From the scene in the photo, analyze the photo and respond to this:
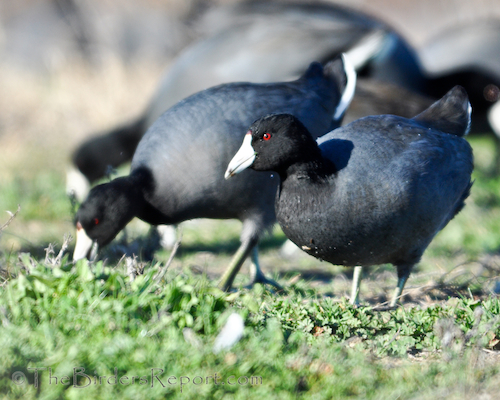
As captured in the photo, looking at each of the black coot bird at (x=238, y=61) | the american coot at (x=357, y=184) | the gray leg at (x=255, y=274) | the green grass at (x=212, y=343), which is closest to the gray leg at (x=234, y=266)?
the gray leg at (x=255, y=274)

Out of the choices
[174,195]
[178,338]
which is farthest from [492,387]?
[174,195]

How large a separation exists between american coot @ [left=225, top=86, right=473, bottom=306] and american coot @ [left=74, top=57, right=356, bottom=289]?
0.69 meters

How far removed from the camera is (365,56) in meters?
6.31

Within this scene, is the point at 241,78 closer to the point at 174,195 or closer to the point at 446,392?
the point at 174,195

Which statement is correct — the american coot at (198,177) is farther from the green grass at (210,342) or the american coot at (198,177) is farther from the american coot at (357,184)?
the green grass at (210,342)

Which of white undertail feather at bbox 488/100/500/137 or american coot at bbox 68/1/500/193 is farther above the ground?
american coot at bbox 68/1/500/193

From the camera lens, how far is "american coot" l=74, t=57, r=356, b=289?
359cm

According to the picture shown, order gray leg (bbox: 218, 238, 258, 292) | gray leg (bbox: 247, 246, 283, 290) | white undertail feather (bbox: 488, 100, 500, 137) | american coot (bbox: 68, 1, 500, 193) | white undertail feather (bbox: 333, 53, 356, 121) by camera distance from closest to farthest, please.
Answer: gray leg (bbox: 218, 238, 258, 292), gray leg (bbox: 247, 246, 283, 290), white undertail feather (bbox: 333, 53, 356, 121), american coot (bbox: 68, 1, 500, 193), white undertail feather (bbox: 488, 100, 500, 137)

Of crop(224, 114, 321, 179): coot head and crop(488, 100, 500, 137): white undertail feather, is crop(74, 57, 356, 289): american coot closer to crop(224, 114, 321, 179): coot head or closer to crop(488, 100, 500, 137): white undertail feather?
crop(224, 114, 321, 179): coot head

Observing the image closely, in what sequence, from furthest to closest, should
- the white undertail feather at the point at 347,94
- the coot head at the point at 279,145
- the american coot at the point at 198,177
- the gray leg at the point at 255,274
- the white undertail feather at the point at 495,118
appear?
the white undertail feather at the point at 495,118, the white undertail feather at the point at 347,94, the gray leg at the point at 255,274, the american coot at the point at 198,177, the coot head at the point at 279,145

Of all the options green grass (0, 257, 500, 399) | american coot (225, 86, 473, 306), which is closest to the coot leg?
american coot (225, 86, 473, 306)

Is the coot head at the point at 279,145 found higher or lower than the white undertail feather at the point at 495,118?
higher

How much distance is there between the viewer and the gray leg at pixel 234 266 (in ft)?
12.5

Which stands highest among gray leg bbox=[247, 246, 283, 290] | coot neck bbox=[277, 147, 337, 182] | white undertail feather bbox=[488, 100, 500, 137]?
coot neck bbox=[277, 147, 337, 182]
